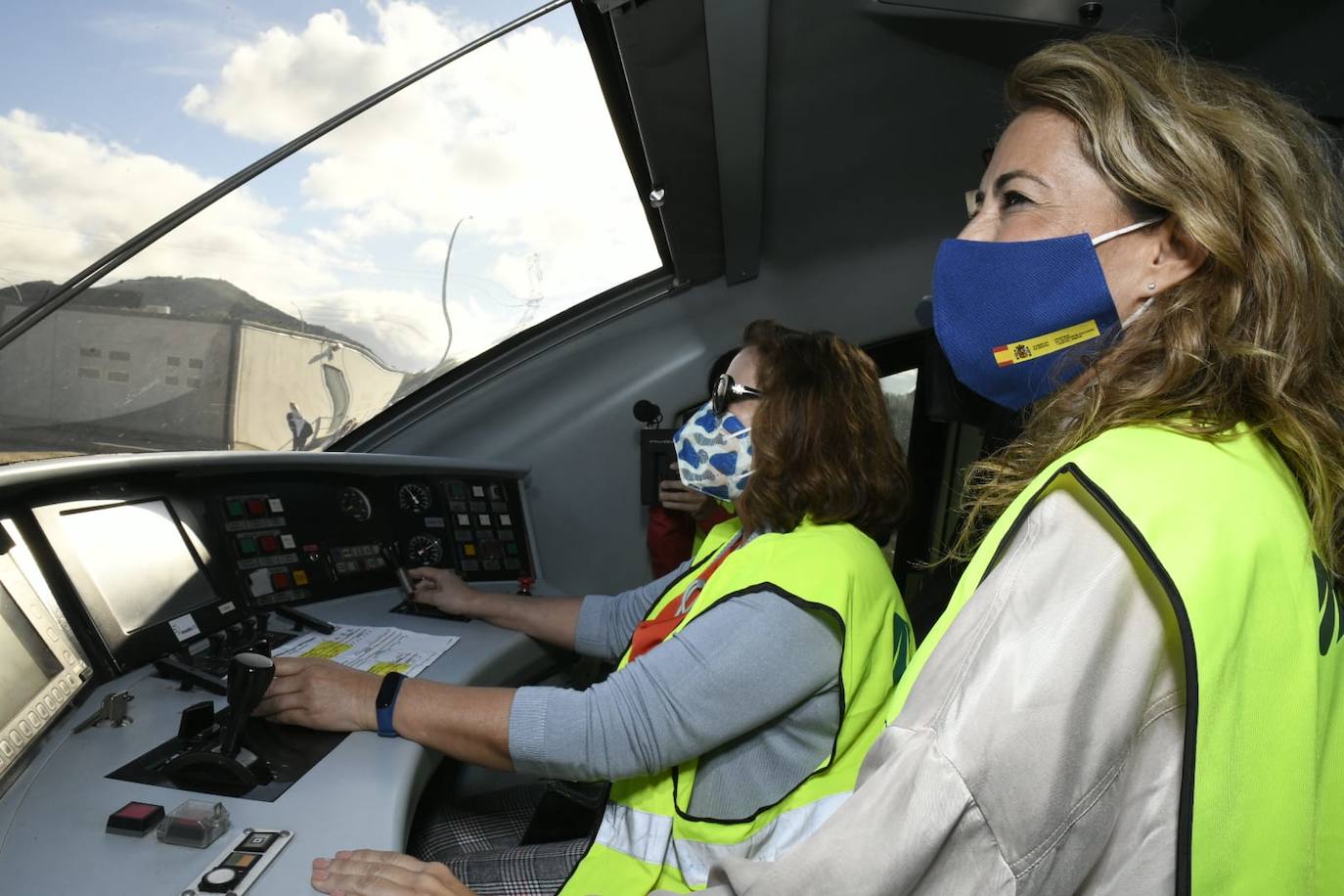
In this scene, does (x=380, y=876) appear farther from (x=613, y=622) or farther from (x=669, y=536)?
(x=669, y=536)

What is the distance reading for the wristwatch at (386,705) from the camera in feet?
4.44

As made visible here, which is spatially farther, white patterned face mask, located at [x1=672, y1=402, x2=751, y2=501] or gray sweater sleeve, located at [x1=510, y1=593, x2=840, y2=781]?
white patterned face mask, located at [x1=672, y1=402, x2=751, y2=501]

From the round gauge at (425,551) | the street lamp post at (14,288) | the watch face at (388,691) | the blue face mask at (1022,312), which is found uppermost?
the street lamp post at (14,288)

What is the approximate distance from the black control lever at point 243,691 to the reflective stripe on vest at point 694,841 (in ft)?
1.90

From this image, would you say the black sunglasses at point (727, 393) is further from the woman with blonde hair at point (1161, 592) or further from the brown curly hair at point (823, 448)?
the woman with blonde hair at point (1161, 592)

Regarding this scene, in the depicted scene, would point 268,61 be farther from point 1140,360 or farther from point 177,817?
point 1140,360

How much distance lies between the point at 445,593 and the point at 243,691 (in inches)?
34.7

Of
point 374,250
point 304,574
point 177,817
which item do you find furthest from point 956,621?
point 374,250

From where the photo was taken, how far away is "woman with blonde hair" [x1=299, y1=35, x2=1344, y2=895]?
1.68 feet

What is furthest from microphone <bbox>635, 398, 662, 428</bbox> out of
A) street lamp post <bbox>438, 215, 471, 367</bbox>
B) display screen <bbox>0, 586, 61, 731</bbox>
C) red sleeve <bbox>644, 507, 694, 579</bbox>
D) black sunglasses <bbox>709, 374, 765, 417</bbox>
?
display screen <bbox>0, 586, 61, 731</bbox>

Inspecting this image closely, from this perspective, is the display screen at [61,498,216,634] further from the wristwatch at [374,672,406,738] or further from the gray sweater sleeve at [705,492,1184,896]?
the gray sweater sleeve at [705,492,1184,896]

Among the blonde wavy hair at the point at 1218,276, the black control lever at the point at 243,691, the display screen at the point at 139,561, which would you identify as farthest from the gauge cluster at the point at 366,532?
the blonde wavy hair at the point at 1218,276

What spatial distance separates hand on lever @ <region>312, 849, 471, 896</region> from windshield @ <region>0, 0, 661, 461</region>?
1.19m

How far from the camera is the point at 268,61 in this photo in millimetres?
1507
